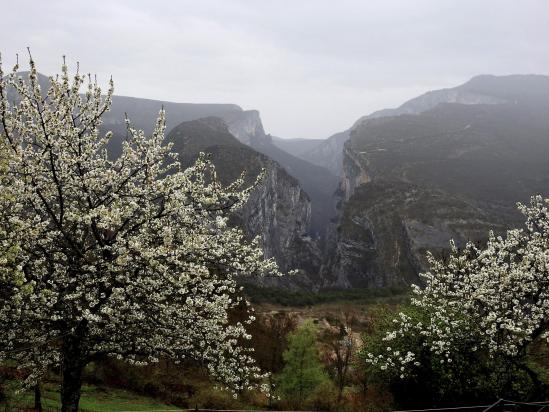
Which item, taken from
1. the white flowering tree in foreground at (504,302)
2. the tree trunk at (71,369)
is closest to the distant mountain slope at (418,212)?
the white flowering tree in foreground at (504,302)

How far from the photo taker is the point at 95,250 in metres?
12.4

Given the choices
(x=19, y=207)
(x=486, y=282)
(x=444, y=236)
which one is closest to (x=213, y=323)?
(x=19, y=207)

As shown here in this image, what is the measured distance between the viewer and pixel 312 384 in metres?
29.2

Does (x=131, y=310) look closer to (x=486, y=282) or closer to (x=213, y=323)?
(x=213, y=323)

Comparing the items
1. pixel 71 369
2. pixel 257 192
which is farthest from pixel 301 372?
pixel 257 192

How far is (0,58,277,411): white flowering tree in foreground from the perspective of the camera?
39.0ft

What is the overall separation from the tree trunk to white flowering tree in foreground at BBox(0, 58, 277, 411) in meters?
0.03

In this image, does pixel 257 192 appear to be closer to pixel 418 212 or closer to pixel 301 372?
pixel 418 212

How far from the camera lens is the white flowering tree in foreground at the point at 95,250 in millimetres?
11883

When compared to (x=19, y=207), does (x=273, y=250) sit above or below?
below

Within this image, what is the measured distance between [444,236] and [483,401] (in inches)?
4302

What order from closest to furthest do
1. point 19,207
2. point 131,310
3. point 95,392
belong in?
point 19,207
point 131,310
point 95,392

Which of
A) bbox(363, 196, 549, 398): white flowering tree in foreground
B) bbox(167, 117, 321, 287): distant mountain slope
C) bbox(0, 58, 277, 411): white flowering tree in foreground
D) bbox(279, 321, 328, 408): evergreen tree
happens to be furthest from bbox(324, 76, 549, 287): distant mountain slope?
bbox(0, 58, 277, 411): white flowering tree in foreground

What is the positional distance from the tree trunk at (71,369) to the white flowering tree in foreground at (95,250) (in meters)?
0.03
